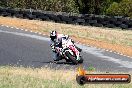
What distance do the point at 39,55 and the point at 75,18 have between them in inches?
659

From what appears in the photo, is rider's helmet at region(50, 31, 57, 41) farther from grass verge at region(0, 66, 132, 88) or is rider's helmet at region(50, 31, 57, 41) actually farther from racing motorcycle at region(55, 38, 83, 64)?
grass verge at region(0, 66, 132, 88)

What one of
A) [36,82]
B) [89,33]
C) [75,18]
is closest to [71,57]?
[36,82]

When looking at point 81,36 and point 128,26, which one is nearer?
point 81,36

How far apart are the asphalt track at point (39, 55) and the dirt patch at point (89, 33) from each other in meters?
2.35

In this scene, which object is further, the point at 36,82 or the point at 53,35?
the point at 53,35

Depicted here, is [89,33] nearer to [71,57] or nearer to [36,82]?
[71,57]

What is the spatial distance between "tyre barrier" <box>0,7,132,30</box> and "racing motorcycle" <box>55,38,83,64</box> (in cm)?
1759

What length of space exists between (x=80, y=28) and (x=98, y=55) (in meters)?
12.7

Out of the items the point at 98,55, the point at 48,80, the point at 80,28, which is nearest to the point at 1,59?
the point at 98,55

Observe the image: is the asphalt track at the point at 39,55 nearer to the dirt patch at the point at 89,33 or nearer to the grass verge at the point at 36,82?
the dirt patch at the point at 89,33

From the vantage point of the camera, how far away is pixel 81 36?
107ft

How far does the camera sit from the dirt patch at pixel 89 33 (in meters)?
29.2

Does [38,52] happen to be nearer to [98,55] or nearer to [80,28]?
[98,55]

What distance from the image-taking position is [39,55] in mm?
23219
